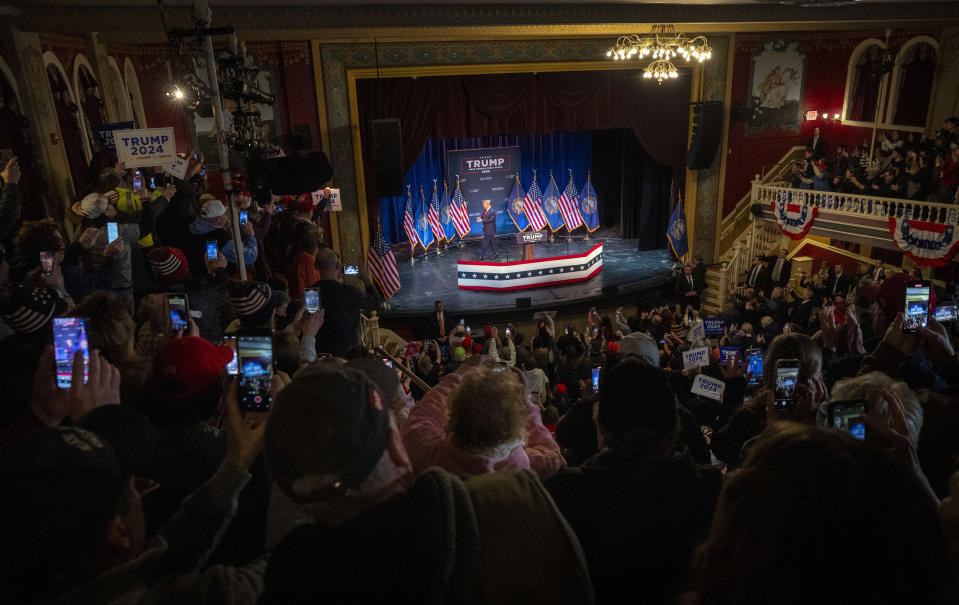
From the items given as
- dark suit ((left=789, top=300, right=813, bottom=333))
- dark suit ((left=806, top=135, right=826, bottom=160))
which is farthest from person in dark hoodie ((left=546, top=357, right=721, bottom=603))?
dark suit ((left=806, top=135, right=826, bottom=160))

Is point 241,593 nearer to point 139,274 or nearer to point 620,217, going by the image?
point 139,274

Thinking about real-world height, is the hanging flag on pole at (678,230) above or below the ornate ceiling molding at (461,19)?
below

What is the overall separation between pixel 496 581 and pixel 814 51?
13.8 meters

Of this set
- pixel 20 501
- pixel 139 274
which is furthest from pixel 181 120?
pixel 20 501

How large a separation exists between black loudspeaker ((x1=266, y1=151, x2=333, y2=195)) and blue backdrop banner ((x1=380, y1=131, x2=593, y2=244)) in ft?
29.0

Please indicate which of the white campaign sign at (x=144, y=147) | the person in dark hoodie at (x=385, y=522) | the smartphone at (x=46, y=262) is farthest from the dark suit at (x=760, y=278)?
the person in dark hoodie at (x=385, y=522)

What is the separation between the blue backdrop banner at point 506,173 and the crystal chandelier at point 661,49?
4708mm

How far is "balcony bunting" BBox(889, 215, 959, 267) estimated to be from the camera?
8.45 meters

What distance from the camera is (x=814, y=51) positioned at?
39.0 ft

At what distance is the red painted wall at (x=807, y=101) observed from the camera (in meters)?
11.7

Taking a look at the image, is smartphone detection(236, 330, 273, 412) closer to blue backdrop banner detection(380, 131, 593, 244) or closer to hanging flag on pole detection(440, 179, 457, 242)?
blue backdrop banner detection(380, 131, 593, 244)

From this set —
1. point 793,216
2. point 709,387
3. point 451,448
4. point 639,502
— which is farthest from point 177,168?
point 793,216

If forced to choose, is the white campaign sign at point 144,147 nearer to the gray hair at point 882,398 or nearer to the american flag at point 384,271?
the american flag at point 384,271

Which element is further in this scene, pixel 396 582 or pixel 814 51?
pixel 814 51
